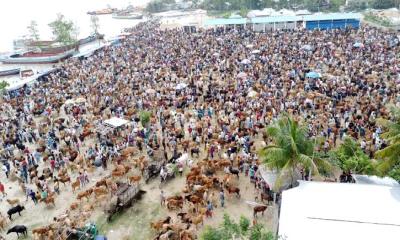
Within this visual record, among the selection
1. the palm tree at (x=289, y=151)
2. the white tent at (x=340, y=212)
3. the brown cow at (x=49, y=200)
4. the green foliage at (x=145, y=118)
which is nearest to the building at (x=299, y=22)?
the green foliage at (x=145, y=118)

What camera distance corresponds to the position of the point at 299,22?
2325 inches

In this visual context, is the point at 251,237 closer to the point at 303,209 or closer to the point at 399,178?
the point at 303,209

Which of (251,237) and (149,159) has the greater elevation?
(251,237)

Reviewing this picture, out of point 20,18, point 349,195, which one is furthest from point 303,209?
point 20,18

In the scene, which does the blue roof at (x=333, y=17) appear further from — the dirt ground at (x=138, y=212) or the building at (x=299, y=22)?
the dirt ground at (x=138, y=212)

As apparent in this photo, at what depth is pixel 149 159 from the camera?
20.8 meters

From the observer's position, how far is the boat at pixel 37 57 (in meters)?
55.2

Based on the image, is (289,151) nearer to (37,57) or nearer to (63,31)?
(37,57)

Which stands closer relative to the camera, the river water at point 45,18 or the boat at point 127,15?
the river water at point 45,18

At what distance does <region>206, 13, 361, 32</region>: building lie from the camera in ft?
182

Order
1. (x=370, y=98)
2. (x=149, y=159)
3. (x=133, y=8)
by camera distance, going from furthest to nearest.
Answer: (x=133, y=8)
(x=370, y=98)
(x=149, y=159)

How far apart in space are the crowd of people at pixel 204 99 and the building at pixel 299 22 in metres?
8.04

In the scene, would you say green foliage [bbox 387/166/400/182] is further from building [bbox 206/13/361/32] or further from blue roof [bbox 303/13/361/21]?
blue roof [bbox 303/13/361/21]

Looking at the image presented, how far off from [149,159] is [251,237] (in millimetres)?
Answer: 11445
